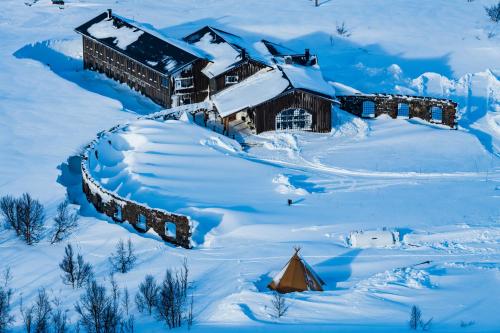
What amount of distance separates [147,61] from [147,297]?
26.0 m

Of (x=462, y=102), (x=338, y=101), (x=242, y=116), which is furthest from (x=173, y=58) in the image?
(x=462, y=102)

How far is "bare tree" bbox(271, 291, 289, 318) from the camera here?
27.8 meters

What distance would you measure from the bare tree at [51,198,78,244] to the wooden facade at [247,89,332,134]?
1314 centimetres

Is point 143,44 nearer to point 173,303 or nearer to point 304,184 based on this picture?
point 304,184

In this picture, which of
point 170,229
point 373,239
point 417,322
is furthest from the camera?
point 170,229

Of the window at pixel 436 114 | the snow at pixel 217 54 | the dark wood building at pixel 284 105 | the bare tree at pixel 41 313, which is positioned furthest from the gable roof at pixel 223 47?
the bare tree at pixel 41 313

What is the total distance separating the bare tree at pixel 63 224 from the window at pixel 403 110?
67.2 ft

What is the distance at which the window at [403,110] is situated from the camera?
49594 mm

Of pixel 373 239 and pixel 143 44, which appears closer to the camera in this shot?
pixel 373 239

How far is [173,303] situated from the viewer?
28094 millimetres

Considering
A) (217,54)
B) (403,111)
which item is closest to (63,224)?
(217,54)

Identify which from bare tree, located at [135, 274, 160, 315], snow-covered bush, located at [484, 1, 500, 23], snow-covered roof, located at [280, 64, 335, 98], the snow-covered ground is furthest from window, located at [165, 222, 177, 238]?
snow-covered bush, located at [484, 1, 500, 23]

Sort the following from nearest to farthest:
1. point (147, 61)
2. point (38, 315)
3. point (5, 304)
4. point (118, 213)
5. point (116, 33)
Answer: point (38, 315)
point (5, 304)
point (118, 213)
point (147, 61)
point (116, 33)

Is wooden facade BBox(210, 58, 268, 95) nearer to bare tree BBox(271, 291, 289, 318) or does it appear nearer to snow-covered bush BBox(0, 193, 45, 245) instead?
snow-covered bush BBox(0, 193, 45, 245)
